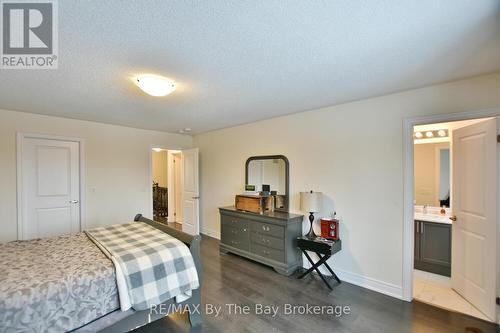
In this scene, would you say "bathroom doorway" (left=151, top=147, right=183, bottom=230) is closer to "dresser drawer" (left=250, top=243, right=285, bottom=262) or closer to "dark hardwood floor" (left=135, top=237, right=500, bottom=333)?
"dresser drawer" (left=250, top=243, right=285, bottom=262)

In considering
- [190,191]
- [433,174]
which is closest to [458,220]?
[433,174]

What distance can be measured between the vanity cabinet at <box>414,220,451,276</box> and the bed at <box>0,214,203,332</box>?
3121 millimetres

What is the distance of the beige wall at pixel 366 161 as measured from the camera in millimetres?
2361

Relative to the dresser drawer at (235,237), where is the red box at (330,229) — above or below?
above

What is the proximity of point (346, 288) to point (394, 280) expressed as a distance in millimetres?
543

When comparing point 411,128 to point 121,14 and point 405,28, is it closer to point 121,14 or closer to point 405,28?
point 405,28

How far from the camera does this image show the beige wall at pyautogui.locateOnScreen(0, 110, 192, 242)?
10.5 feet

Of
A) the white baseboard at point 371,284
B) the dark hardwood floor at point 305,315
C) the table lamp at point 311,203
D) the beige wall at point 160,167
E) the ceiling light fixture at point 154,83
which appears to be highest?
the ceiling light fixture at point 154,83

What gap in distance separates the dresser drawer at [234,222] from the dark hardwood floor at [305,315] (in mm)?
733

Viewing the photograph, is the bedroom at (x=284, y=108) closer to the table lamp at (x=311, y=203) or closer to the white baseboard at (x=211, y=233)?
the table lamp at (x=311, y=203)

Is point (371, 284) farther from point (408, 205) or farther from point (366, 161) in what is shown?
point (366, 161)

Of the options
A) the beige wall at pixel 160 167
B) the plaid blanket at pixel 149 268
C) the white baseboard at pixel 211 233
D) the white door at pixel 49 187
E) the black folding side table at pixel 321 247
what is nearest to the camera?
the plaid blanket at pixel 149 268

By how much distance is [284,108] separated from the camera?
3232 mm

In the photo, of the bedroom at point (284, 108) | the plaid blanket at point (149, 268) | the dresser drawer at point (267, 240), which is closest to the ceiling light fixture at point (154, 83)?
the bedroom at point (284, 108)
